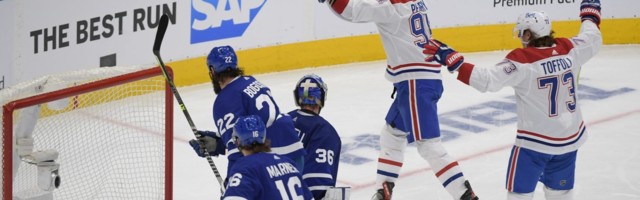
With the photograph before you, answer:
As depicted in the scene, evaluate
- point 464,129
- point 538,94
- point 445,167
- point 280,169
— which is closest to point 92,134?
point 445,167

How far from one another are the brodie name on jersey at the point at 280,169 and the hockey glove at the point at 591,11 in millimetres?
2022

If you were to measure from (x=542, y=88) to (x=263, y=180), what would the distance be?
154 centimetres

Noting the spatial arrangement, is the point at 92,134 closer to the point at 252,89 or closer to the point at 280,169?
the point at 252,89

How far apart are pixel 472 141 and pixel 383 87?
1634 millimetres

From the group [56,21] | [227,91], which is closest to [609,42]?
[56,21]

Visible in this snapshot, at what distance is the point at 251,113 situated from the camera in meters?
4.39

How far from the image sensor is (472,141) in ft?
23.7

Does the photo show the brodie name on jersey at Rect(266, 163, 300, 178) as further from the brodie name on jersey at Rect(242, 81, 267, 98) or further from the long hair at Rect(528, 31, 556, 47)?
the long hair at Rect(528, 31, 556, 47)

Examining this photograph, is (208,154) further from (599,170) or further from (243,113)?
(599,170)

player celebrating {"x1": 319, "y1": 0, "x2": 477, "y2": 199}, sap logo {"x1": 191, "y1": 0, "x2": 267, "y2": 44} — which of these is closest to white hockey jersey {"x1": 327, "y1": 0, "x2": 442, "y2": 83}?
player celebrating {"x1": 319, "y1": 0, "x2": 477, "y2": 199}

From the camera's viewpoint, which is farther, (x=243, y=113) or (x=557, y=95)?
(x=557, y=95)

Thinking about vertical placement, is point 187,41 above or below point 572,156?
→ above

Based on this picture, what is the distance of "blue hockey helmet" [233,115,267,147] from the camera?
3869 millimetres

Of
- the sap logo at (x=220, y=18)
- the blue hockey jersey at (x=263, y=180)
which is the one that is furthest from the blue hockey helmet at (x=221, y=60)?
the sap logo at (x=220, y=18)
